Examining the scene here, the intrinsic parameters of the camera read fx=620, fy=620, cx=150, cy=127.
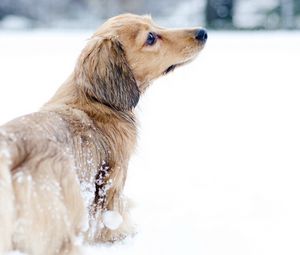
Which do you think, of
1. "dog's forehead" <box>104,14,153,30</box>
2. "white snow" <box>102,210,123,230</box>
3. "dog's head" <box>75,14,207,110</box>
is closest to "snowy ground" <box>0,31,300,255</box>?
"white snow" <box>102,210,123,230</box>

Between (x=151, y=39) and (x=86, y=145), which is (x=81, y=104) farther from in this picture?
(x=151, y=39)

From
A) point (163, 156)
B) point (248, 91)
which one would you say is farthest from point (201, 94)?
point (163, 156)

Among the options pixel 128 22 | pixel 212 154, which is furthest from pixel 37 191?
pixel 212 154

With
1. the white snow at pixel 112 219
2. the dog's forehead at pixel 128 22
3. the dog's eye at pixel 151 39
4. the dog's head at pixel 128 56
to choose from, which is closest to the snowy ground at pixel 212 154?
the white snow at pixel 112 219

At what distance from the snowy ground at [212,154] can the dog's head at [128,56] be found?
0.40m

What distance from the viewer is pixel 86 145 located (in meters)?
3.57

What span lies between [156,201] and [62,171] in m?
1.44

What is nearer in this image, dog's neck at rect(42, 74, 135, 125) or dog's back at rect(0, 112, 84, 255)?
dog's back at rect(0, 112, 84, 255)

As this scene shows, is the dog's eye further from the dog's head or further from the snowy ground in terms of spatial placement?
the snowy ground

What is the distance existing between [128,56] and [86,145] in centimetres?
82

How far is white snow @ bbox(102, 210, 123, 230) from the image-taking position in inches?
151

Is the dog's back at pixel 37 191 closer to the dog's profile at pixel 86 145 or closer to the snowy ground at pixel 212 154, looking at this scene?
the dog's profile at pixel 86 145

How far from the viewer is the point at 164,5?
80.9 feet

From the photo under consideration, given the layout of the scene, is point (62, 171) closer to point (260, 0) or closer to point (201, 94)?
point (201, 94)
